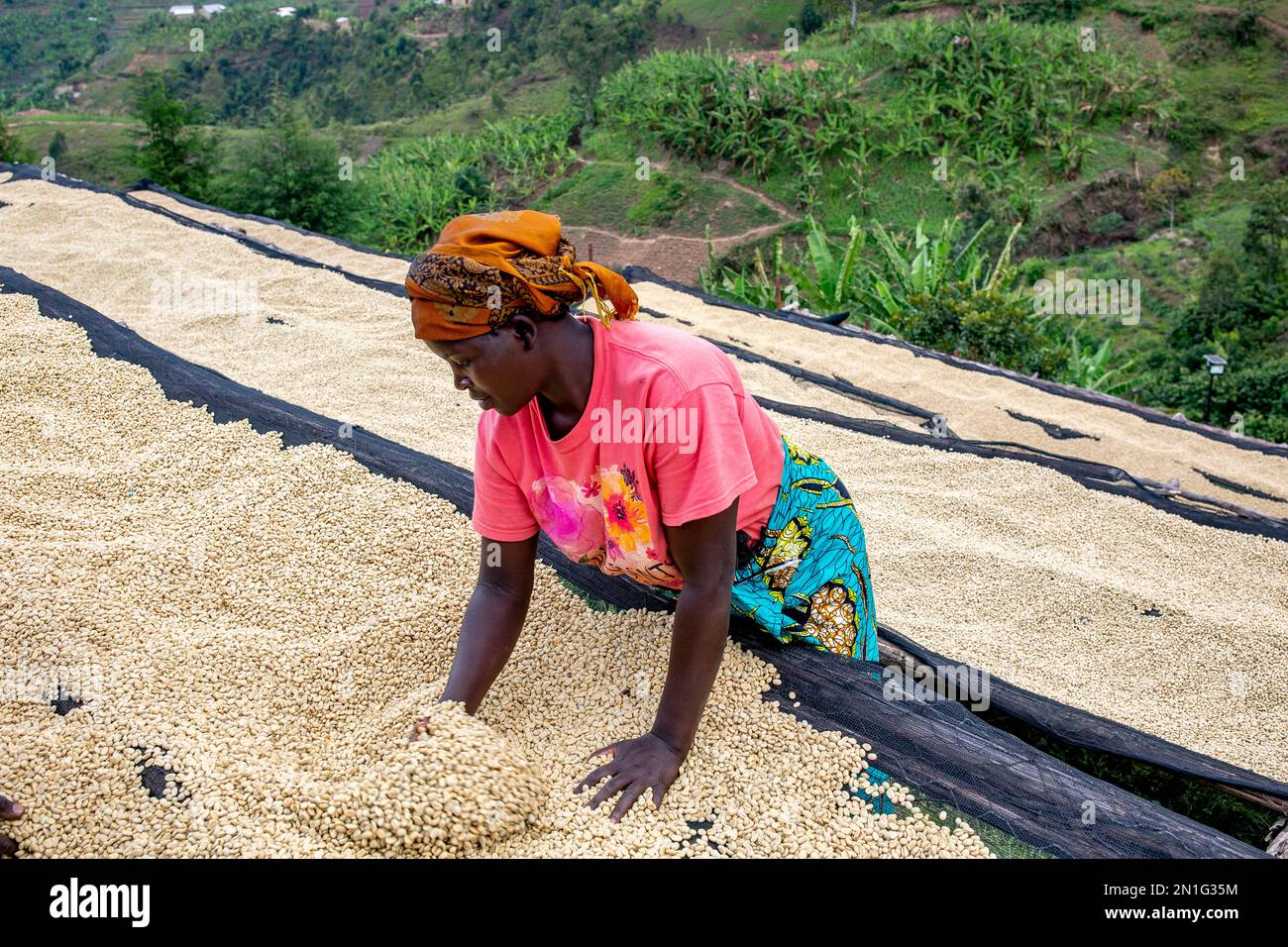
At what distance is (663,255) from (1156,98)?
337 inches

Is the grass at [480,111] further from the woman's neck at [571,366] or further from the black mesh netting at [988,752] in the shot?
the woman's neck at [571,366]

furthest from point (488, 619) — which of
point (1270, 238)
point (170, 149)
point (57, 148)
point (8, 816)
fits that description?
point (57, 148)

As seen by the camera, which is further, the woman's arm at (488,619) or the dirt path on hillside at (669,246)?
the dirt path on hillside at (669,246)

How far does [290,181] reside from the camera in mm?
13500

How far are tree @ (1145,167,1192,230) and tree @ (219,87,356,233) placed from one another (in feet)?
38.7

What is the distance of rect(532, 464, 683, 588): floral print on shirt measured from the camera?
1637mm

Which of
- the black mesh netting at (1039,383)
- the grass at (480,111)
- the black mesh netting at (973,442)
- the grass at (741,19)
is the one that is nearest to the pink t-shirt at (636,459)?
the black mesh netting at (973,442)

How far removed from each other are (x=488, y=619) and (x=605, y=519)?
0.31 metres

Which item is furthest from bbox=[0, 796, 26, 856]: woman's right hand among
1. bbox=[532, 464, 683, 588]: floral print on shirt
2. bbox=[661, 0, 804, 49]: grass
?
bbox=[661, 0, 804, 49]: grass

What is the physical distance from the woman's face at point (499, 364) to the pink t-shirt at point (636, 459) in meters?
0.10

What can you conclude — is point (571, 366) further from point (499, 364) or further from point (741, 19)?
point (741, 19)

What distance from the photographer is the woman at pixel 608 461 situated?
4.90 ft

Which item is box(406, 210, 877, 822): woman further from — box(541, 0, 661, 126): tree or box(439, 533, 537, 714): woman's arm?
box(541, 0, 661, 126): tree

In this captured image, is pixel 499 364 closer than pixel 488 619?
Yes
